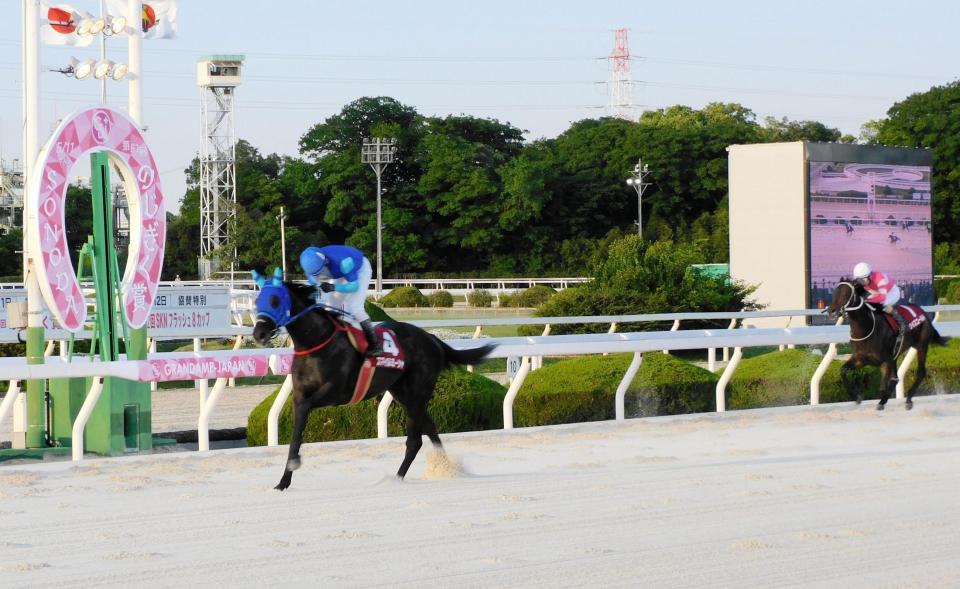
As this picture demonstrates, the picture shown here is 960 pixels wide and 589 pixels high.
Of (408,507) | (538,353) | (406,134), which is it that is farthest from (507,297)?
(408,507)

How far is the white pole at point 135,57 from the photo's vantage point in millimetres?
7512

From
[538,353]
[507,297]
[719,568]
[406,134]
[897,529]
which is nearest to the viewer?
[719,568]

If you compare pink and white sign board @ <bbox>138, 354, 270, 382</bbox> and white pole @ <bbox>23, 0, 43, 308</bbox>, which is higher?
white pole @ <bbox>23, 0, 43, 308</bbox>

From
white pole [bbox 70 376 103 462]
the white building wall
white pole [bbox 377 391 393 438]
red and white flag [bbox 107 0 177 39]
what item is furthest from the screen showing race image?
white pole [bbox 70 376 103 462]

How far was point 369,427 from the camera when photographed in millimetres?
7668

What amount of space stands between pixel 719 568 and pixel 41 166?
442 cm

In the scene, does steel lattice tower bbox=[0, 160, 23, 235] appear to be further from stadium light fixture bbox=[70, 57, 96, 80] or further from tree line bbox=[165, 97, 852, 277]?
stadium light fixture bbox=[70, 57, 96, 80]

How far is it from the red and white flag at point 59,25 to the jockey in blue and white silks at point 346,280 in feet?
8.10

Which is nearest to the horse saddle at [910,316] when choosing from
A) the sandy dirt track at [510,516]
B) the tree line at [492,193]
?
the sandy dirt track at [510,516]

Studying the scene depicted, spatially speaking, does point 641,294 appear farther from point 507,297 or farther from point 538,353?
point 507,297

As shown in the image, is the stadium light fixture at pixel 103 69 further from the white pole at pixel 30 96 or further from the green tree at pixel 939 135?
the green tree at pixel 939 135

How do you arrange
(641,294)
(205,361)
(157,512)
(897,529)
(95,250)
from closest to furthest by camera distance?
1. (897,529)
2. (157,512)
3. (205,361)
4. (95,250)
5. (641,294)

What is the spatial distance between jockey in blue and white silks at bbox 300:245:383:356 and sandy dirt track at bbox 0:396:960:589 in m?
0.70

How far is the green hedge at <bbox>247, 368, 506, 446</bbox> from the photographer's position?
762 cm
